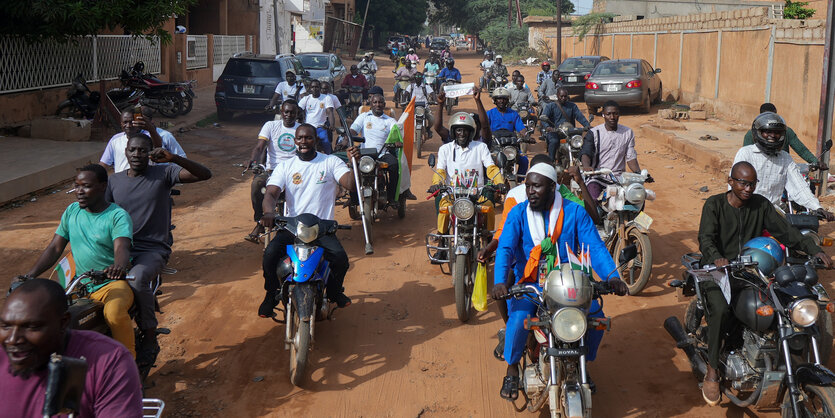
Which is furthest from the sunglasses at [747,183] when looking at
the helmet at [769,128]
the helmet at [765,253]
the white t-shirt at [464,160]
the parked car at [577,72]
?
the parked car at [577,72]

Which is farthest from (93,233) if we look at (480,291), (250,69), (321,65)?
(321,65)

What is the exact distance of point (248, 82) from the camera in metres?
19.9

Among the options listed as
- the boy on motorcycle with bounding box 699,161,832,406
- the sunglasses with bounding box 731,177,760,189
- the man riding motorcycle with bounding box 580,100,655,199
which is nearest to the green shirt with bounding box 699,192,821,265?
the boy on motorcycle with bounding box 699,161,832,406

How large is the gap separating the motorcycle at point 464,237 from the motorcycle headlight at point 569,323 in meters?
2.57

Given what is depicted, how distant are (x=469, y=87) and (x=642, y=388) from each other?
5384 millimetres

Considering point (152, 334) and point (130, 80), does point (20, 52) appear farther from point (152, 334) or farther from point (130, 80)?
point (152, 334)

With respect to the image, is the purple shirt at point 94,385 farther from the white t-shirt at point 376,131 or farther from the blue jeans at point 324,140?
the blue jeans at point 324,140

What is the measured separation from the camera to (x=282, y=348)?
630 centimetres

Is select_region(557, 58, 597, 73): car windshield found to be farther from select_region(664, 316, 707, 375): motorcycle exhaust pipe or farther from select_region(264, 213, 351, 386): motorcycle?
select_region(264, 213, 351, 386): motorcycle

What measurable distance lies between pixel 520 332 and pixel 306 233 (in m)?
1.82

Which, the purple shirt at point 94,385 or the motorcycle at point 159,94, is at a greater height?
the motorcycle at point 159,94

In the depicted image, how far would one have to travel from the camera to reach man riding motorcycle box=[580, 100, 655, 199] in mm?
8555

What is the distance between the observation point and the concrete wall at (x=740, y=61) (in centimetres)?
1497

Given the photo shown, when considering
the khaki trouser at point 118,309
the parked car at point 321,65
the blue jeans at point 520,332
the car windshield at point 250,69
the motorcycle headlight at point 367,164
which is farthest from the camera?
the parked car at point 321,65
